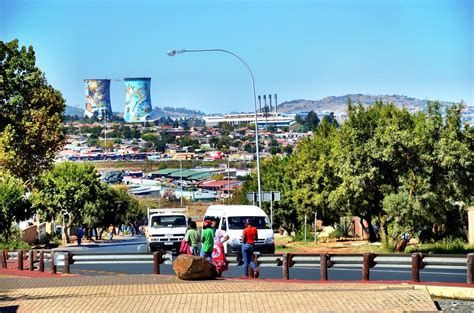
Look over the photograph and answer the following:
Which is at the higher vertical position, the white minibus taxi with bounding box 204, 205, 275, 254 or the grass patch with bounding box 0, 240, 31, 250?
the white minibus taxi with bounding box 204, 205, 275, 254

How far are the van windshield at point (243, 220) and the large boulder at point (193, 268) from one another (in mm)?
14155

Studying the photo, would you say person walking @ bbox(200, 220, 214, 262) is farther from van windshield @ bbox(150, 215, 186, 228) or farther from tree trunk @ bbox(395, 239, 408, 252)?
van windshield @ bbox(150, 215, 186, 228)

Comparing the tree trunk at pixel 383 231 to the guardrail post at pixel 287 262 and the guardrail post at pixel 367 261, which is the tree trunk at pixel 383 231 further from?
the guardrail post at pixel 367 261

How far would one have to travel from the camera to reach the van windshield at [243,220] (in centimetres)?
4075

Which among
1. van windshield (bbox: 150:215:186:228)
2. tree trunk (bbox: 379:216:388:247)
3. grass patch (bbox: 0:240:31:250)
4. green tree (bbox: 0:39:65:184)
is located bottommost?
grass patch (bbox: 0:240:31:250)

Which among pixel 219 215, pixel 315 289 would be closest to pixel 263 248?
pixel 219 215

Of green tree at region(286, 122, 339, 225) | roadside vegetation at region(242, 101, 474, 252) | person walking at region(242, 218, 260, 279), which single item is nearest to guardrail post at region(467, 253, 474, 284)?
person walking at region(242, 218, 260, 279)

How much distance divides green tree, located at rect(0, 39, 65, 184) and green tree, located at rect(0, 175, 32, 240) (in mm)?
4101

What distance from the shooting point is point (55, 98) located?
54000 millimetres

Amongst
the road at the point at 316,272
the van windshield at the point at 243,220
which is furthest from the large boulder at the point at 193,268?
the van windshield at the point at 243,220

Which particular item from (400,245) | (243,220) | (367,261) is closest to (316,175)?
(400,245)

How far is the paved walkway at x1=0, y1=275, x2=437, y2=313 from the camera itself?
2055 cm

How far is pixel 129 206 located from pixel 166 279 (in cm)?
11000

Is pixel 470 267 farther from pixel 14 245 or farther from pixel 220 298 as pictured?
pixel 14 245
